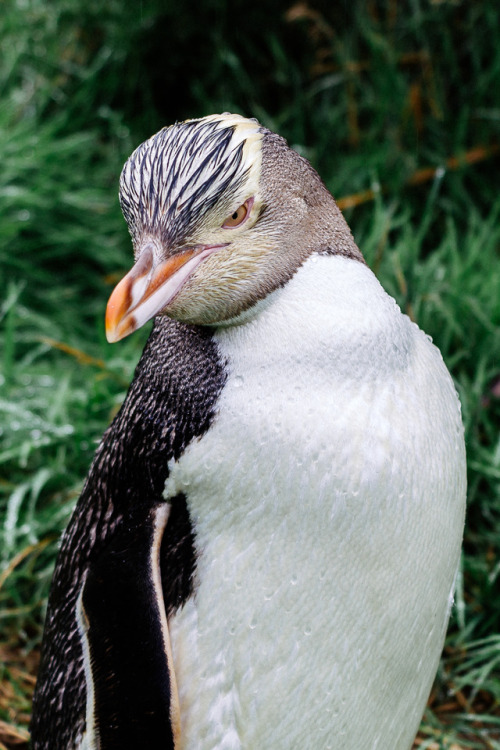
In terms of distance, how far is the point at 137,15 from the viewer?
3.24 m

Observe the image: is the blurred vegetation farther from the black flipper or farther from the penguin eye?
the penguin eye

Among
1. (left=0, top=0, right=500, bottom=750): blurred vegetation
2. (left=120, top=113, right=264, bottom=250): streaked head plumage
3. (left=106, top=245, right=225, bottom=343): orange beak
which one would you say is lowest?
(left=0, top=0, right=500, bottom=750): blurred vegetation

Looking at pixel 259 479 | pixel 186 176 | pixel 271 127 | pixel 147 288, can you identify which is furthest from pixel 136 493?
pixel 271 127

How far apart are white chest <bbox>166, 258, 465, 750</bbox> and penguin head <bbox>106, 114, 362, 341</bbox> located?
5 cm

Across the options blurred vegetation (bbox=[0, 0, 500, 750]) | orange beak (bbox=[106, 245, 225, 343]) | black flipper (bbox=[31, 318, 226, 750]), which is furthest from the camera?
blurred vegetation (bbox=[0, 0, 500, 750])

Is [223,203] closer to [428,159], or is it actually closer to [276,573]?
[276,573]

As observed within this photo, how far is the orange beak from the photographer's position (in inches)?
39.3

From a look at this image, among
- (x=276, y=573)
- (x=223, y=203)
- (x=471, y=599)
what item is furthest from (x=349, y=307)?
(x=471, y=599)

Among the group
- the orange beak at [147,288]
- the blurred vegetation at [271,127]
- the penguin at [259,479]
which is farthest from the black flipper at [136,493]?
the blurred vegetation at [271,127]

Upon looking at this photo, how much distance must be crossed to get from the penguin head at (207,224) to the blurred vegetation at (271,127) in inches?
41.3

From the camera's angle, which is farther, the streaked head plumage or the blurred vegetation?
the blurred vegetation

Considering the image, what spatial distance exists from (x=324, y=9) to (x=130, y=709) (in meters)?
2.56

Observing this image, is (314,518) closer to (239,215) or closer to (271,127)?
(239,215)

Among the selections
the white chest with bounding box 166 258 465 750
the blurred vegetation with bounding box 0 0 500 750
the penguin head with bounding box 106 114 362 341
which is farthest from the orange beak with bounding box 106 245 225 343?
the blurred vegetation with bounding box 0 0 500 750
